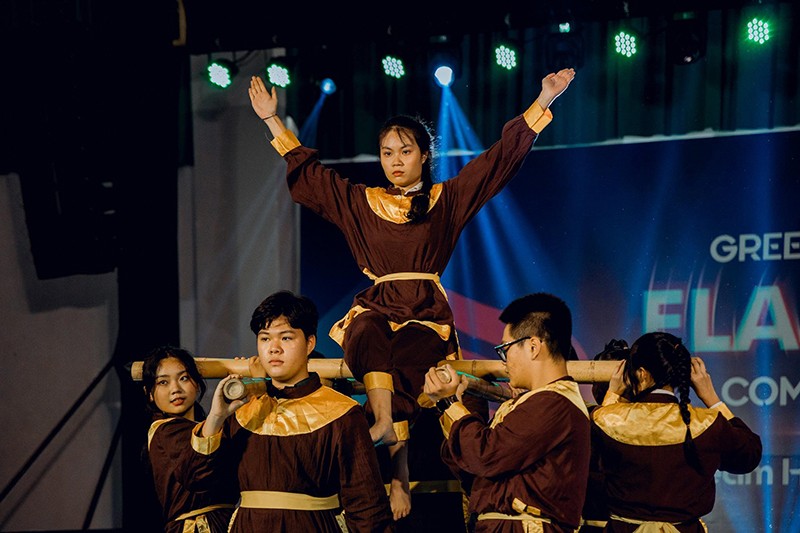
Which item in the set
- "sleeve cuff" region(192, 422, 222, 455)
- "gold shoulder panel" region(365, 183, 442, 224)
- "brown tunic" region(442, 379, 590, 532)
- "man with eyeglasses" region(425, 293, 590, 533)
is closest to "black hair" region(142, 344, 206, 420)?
"sleeve cuff" region(192, 422, 222, 455)

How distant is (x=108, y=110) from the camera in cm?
681

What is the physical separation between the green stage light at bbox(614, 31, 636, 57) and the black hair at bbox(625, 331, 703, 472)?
3192 millimetres

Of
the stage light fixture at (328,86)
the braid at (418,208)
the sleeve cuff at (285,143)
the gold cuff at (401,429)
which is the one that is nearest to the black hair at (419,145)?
the braid at (418,208)

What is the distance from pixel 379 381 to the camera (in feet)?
12.3

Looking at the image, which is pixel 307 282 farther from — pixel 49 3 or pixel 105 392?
pixel 49 3

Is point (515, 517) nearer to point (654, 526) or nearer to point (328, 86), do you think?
point (654, 526)

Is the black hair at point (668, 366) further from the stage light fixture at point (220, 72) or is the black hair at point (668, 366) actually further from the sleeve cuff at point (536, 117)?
the stage light fixture at point (220, 72)

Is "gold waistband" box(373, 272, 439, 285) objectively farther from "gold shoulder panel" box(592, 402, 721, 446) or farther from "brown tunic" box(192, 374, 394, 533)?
"gold shoulder panel" box(592, 402, 721, 446)

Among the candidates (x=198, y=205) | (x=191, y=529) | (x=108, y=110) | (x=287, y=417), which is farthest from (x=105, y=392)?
(x=287, y=417)

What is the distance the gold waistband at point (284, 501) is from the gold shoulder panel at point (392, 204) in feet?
3.72

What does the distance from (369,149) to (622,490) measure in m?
3.91

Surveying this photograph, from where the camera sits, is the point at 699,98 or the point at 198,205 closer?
Result: the point at 699,98

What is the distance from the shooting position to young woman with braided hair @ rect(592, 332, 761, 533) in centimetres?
367

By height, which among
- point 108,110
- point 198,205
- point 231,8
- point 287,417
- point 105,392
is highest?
point 231,8
